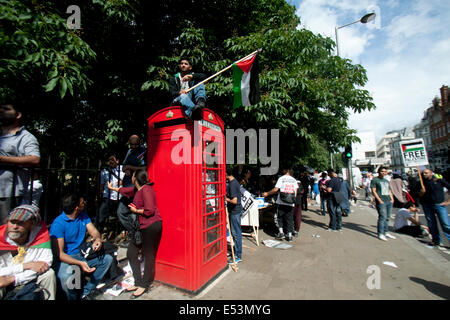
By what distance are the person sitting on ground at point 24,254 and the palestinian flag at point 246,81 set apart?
10.5 ft

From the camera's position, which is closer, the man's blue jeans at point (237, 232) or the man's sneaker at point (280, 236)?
the man's blue jeans at point (237, 232)

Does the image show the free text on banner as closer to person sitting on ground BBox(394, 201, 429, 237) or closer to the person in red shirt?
person sitting on ground BBox(394, 201, 429, 237)

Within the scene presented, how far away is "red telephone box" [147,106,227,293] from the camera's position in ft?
10.2

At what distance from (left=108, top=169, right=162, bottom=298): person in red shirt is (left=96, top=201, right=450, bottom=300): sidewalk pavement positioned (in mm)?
232

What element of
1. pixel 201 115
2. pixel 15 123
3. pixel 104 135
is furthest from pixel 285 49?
pixel 15 123

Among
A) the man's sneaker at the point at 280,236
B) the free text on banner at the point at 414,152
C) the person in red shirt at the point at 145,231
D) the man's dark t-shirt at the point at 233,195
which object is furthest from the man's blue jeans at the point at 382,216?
the person in red shirt at the point at 145,231

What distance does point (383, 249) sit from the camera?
5.09 meters

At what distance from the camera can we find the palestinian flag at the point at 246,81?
11.7ft

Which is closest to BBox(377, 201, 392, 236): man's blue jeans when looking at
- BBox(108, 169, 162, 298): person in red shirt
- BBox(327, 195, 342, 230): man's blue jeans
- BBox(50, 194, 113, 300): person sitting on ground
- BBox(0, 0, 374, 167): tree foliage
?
BBox(327, 195, 342, 230): man's blue jeans

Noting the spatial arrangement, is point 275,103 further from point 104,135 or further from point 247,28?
point 104,135

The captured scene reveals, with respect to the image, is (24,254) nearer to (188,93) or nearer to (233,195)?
(188,93)

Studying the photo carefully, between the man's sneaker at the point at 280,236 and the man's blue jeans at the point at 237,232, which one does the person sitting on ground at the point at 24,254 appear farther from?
the man's sneaker at the point at 280,236

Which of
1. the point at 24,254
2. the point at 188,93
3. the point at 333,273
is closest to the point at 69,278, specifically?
the point at 24,254
